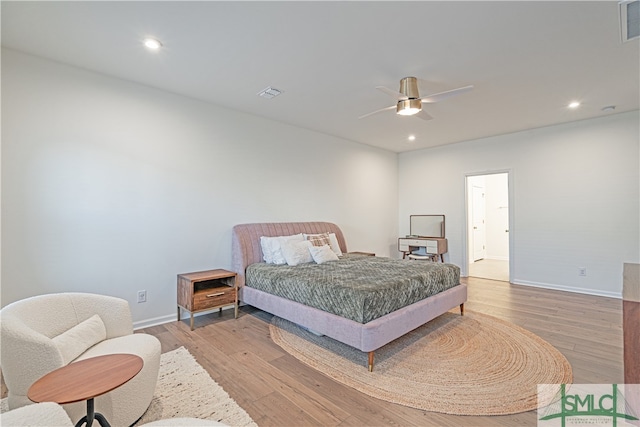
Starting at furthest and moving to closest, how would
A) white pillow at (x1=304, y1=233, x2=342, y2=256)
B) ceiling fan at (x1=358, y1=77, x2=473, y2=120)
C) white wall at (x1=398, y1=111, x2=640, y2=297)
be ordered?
white pillow at (x1=304, y1=233, x2=342, y2=256), white wall at (x1=398, y1=111, x2=640, y2=297), ceiling fan at (x1=358, y1=77, x2=473, y2=120)

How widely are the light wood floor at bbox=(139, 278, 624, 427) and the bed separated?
0.34 metres

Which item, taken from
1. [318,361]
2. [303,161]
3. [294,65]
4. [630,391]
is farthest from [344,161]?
[630,391]

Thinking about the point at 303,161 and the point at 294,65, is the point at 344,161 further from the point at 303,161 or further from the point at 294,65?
the point at 294,65

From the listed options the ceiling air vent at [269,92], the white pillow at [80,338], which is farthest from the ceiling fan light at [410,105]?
the white pillow at [80,338]

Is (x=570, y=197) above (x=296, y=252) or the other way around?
above

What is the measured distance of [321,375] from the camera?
2373mm

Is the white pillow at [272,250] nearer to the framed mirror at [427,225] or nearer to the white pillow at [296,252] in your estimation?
the white pillow at [296,252]

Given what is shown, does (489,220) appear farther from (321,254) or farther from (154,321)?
(154,321)

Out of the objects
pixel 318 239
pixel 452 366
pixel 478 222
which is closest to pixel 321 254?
pixel 318 239

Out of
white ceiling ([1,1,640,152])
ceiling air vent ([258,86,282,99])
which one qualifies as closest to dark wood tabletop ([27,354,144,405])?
white ceiling ([1,1,640,152])

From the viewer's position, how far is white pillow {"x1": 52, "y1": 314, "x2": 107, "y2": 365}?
171 centimetres

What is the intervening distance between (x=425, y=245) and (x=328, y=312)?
3.98 metres

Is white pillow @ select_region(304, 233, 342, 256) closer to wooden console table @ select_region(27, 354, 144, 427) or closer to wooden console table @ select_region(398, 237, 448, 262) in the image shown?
wooden console table @ select_region(398, 237, 448, 262)

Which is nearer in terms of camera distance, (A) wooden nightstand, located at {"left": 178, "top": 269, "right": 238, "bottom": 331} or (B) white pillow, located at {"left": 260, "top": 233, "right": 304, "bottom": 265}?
(A) wooden nightstand, located at {"left": 178, "top": 269, "right": 238, "bottom": 331}
